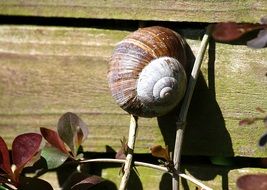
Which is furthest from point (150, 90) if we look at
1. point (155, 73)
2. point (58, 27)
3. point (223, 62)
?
point (58, 27)

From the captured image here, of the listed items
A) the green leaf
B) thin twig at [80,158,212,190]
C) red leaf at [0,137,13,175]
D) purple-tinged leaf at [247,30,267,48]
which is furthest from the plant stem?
purple-tinged leaf at [247,30,267,48]

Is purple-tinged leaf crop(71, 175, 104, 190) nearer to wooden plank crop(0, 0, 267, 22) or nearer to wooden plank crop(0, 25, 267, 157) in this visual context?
wooden plank crop(0, 25, 267, 157)

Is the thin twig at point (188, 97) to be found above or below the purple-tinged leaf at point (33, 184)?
above

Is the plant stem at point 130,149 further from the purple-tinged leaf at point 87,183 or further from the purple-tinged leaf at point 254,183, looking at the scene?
the purple-tinged leaf at point 254,183

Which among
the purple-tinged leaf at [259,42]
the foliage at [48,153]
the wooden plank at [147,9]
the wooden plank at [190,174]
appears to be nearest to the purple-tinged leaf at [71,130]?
the foliage at [48,153]

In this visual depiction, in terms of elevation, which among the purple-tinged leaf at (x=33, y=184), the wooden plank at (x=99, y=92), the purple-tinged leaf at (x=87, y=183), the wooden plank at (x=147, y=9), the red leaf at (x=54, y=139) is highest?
the wooden plank at (x=147, y=9)
